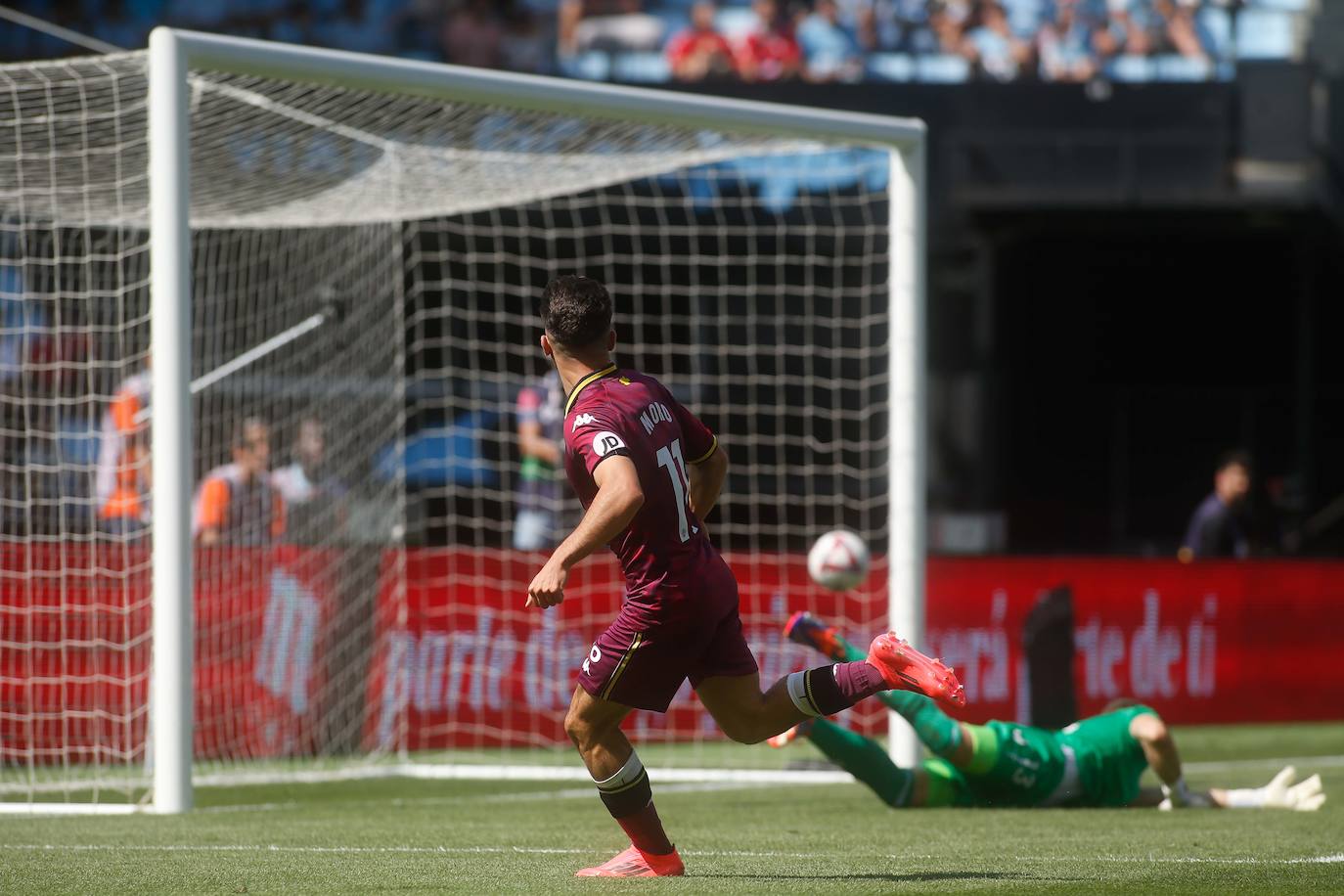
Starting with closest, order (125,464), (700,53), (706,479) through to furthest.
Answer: (706,479) < (125,464) < (700,53)

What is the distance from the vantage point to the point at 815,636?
698 centimetres

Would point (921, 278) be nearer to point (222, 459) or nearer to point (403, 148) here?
point (403, 148)

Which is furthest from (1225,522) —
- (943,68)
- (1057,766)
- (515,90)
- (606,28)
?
(606,28)

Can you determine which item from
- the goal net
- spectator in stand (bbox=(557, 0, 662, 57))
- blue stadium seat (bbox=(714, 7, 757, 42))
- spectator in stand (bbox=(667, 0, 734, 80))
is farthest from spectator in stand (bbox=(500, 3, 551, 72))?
the goal net

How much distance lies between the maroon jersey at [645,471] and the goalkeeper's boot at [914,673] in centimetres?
56

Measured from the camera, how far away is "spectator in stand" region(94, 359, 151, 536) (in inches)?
406

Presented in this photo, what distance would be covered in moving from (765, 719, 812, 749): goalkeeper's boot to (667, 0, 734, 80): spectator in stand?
36.3ft

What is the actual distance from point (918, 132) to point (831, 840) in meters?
4.32

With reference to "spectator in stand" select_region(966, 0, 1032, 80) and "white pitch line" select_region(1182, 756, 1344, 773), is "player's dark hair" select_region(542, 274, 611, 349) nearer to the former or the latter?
"white pitch line" select_region(1182, 756, 1344, 773)

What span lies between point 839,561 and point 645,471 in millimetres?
3962

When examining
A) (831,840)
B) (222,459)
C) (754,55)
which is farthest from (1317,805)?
(754,55)

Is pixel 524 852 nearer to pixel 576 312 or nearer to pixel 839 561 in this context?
pixel 576 312

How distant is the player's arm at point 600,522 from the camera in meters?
4.98

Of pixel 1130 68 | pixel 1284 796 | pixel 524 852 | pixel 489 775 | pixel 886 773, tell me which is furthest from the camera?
pixel 1130 68
